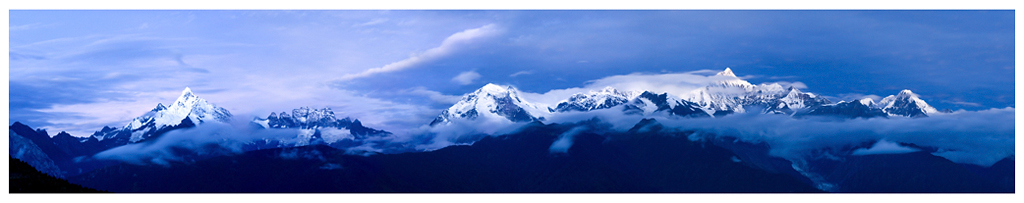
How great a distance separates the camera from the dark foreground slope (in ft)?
524

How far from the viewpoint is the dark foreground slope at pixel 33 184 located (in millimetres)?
159762

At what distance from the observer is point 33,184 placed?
165375 millimetres

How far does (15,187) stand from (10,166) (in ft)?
68.5

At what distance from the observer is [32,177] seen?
17388 centimetres
